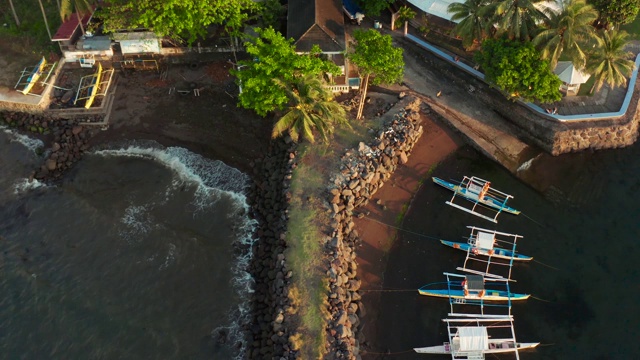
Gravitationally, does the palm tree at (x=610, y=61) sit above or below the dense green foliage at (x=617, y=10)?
below

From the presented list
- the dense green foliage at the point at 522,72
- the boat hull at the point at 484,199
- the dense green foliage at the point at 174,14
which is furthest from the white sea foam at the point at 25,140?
the dense green foliage at the point at 522,72

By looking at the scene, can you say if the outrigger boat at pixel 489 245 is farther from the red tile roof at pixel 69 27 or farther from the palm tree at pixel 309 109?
the red tile roof at pixel 69 27

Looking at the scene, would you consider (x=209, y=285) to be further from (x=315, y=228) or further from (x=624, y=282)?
(x=624, y=282)

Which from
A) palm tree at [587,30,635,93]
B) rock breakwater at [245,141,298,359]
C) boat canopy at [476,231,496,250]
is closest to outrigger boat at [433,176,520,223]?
boat canopy at [476,231,496,250]

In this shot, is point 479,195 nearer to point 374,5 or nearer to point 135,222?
point 374,5

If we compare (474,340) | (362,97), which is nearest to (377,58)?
(362,97)

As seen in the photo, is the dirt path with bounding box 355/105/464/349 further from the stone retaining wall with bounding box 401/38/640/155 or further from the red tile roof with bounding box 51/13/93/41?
the red tile roof with bounding box 51/13/93/41
